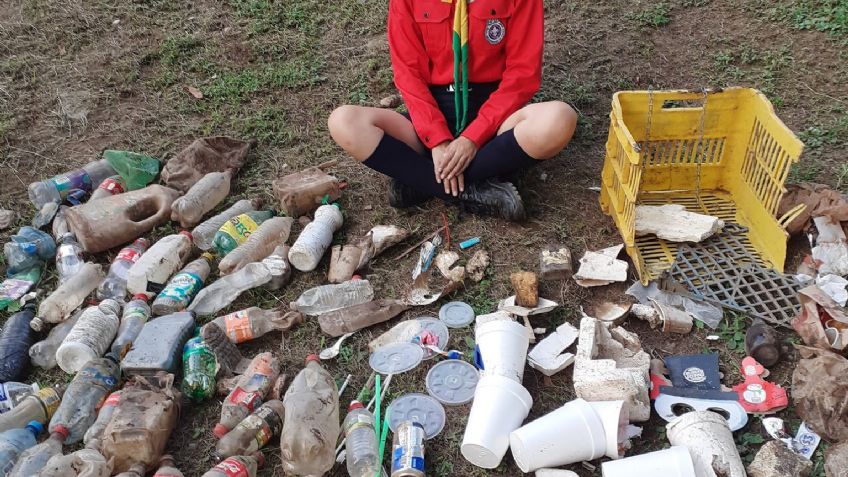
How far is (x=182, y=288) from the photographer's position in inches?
119

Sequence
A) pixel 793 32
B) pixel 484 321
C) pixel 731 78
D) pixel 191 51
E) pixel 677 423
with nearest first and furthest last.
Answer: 1. pixel 677 423
2. pixel 484 321
3. pixel 731 78
4. pixel 793 32
5. pixel 191 51

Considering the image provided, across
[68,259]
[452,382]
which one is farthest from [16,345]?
[452,382]

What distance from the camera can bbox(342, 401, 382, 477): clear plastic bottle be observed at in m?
2.24

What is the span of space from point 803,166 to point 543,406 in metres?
2.01

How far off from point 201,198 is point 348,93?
1340mm

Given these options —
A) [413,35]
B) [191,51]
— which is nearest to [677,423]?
[413,35]

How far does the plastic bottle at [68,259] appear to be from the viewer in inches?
127

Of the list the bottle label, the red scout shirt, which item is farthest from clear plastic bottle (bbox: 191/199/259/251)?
the red scout shirt

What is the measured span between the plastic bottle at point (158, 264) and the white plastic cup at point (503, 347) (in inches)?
64.3

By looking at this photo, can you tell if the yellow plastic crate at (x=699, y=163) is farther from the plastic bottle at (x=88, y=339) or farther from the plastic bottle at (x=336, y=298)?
the plastic bottle at (x=88, y=339)

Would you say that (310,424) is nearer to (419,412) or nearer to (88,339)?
(419,412)

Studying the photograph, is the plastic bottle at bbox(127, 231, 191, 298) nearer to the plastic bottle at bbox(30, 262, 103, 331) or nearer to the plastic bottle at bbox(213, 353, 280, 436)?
the plastic bottle at bbox(30, 262, 103, 331)

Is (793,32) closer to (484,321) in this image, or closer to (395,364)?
(484,321)

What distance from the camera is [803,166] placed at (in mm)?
3332
